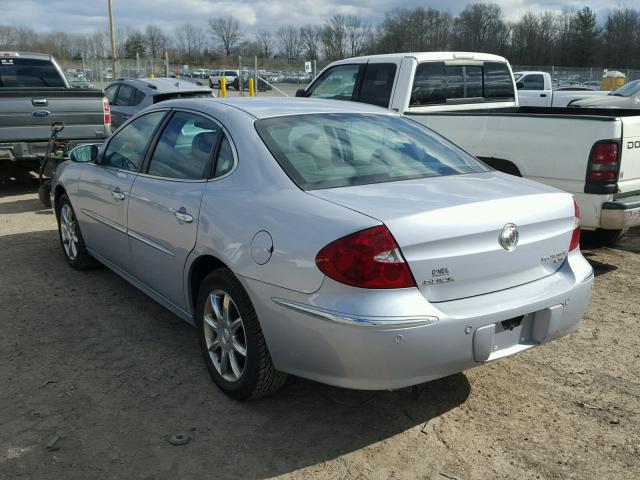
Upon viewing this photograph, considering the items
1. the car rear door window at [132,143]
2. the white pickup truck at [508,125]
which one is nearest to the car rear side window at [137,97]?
the white pickup truck at [508,125]

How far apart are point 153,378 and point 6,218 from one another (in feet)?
17.0

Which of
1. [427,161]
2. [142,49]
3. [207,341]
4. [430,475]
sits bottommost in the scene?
[430,475]

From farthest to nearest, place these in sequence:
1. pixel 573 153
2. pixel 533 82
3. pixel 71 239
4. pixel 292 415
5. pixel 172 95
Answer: pixel 533 82
pixel 172 95
pixel 71 239
pixel 573 153
pixel 292 415

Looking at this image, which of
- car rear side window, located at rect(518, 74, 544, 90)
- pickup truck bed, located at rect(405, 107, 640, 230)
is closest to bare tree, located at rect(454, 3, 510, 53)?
car rear side window, located at rect(518, 74, 544, 90)

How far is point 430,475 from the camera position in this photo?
2758mm

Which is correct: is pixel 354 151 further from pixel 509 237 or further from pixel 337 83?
pixel 337 83

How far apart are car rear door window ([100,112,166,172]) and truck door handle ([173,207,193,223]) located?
33.2 inches

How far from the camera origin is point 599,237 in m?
6.49

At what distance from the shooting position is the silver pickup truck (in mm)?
8422

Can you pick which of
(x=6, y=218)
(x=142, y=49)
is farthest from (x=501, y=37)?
(x=6, y=218)

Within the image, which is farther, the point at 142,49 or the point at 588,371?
the point at 142,49

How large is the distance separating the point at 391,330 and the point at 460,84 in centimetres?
565

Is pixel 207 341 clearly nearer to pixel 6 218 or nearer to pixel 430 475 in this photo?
pixel 430 475

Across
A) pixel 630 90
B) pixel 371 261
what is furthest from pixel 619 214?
pixel 630 90
